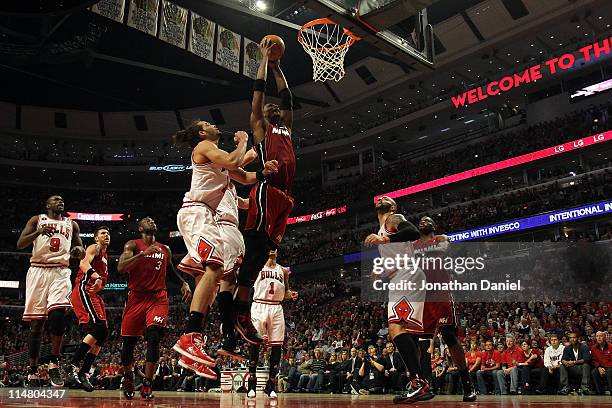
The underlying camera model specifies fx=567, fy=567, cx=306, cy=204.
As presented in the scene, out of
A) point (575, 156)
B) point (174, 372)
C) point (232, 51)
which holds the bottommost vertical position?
point (174, 372)

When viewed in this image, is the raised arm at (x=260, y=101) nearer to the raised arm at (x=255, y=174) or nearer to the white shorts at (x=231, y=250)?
the raised arm at (x=255, y=174)

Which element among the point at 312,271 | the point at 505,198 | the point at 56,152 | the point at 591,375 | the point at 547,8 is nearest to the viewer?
the point at 591,375

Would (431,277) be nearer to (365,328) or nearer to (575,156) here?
(365,328)

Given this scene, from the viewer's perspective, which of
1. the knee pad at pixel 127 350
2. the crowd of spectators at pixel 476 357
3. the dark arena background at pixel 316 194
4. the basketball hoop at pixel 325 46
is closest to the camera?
the dark arena background at pixel 316 194

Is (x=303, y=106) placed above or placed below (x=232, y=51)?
above

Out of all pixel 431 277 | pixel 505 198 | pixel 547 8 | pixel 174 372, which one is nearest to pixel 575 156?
pixel 505 198

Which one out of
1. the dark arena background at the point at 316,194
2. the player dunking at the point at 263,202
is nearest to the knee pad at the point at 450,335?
the dark arena background at the point at 316,194

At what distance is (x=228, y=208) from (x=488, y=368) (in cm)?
835

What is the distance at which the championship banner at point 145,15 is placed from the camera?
752 inches

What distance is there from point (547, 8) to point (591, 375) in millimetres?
20407

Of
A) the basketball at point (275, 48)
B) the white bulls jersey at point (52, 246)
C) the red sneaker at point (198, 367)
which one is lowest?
the red sneaker at point (198, 367)

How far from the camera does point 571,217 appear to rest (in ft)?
A: 78.5

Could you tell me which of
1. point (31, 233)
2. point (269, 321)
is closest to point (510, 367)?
point (269, 321)

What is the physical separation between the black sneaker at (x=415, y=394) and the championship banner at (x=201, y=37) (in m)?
17.1
